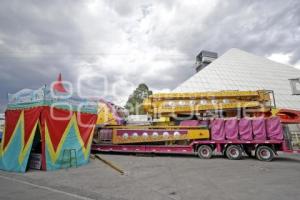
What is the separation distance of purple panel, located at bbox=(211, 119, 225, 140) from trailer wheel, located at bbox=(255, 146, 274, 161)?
2086 millimetres

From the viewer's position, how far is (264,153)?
12.2 m

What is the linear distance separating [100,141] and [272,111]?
1149 centimetres

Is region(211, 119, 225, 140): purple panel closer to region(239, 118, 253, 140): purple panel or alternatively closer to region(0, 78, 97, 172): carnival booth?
region(239, 118, 253, 140): purple panel

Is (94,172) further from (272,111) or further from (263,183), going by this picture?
(272,111)

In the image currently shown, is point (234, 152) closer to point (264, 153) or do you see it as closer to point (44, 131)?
point (264, 153)

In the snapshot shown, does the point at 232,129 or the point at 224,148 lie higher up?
the point at 232,129

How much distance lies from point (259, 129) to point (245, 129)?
75 cm

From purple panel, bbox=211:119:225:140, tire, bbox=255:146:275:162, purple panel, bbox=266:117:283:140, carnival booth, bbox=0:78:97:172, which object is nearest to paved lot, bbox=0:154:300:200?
carnival booth, bbox=0:78:97:172

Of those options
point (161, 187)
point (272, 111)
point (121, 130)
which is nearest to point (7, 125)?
point (121, 130)

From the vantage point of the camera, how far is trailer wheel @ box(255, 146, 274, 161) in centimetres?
1202

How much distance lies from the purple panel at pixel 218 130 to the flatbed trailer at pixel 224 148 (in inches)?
11.0

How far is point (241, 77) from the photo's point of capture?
147ft

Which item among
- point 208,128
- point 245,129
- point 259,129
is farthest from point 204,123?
point 259,129

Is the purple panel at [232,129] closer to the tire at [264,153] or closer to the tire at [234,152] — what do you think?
the tire at [234,152]
